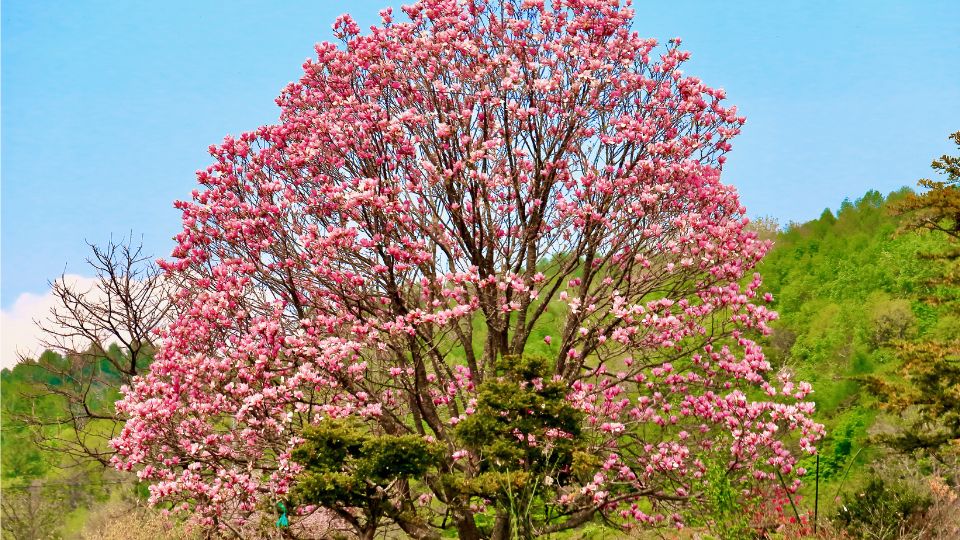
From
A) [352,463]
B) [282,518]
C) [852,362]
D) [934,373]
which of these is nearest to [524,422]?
[352,463]

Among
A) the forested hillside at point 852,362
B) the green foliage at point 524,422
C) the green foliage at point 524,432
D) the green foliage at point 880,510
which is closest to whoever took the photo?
the green foliage at point 524,432

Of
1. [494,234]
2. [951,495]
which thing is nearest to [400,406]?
[494,234]

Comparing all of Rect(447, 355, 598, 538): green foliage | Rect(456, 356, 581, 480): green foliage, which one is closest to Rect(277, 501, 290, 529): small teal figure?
Rect(447, 355, 598, 538): green foliage

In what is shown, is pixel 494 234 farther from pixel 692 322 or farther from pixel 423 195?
pixel 692 322

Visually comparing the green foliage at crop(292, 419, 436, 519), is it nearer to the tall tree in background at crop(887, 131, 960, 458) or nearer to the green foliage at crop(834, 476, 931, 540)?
the green foliage at crop(834, 476, 931, 540)

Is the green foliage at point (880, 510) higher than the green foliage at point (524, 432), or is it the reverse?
the green foliage at point (524, 432)

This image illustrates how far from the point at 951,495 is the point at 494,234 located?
806cm

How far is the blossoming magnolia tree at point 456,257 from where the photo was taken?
12320 mm

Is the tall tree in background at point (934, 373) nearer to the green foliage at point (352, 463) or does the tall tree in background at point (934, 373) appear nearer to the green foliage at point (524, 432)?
the green foliage at point (524, 432)

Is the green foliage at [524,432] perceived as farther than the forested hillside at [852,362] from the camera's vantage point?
No

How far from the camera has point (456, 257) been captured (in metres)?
12.7

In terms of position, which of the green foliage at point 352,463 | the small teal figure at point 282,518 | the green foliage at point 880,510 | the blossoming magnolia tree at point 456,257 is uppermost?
the blossoming magnolia tree at point 456,257

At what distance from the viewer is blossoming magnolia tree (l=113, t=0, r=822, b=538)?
12.3 m

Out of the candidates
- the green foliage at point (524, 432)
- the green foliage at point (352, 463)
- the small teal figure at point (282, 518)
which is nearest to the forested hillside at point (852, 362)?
the green foliage at point (524, 432)
